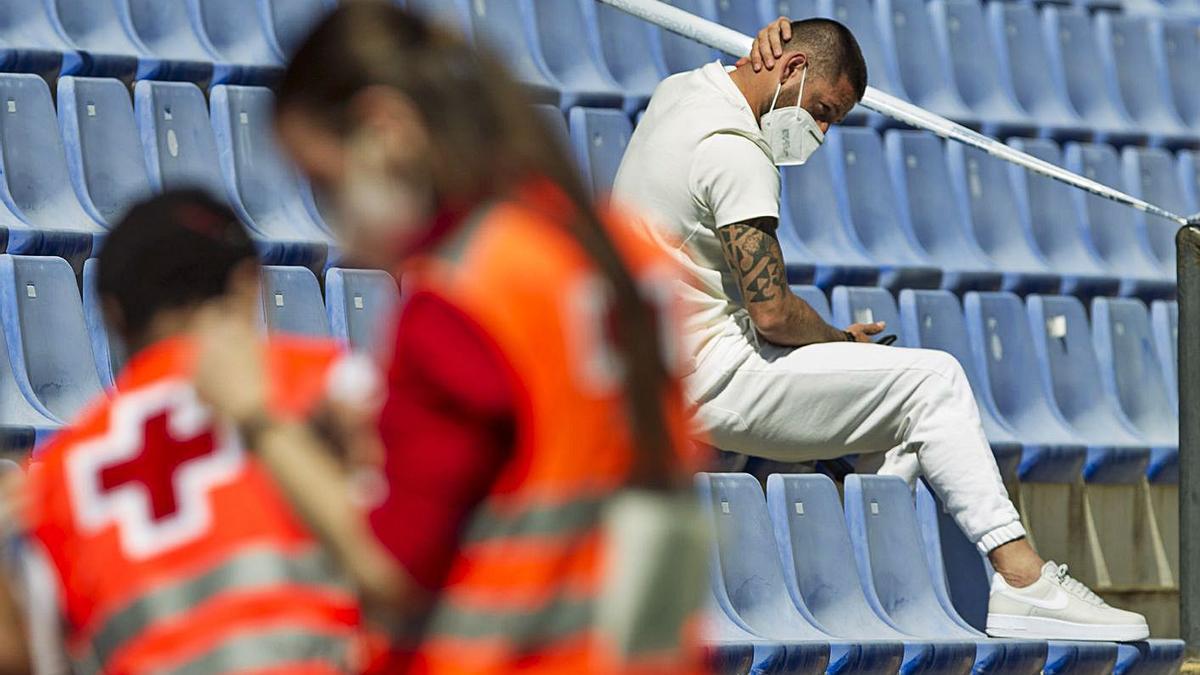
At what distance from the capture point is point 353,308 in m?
2.97

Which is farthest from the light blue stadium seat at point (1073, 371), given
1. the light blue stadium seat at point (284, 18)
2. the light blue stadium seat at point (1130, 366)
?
the light blue stadium seat at point (284, 18)

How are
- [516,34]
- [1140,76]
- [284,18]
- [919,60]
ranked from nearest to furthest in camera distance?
[284,18]
[516,34]
[919,60]
[1140,76]

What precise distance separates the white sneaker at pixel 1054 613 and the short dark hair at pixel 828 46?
77cm

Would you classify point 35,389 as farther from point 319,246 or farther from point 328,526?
point 328,526

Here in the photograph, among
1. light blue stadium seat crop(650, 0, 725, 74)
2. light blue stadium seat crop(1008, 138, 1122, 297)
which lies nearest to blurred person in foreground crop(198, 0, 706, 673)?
light blue stadium seat crop(650, 0, 725, 74)

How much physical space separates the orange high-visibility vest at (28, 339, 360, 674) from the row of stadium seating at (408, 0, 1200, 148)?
2730mm

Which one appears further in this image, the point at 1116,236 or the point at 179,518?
the point at 1116,236

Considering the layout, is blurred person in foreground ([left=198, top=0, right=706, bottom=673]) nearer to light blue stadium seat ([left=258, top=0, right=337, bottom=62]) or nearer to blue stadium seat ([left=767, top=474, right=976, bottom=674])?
blue stadium seat ([left=767, top=474, right=976, bottom=674])

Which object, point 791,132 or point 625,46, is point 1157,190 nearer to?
point 625,46

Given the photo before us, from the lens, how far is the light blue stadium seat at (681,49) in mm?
4055

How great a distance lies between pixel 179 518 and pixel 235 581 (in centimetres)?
4

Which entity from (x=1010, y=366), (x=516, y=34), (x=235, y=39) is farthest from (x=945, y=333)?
(x=235, y=39)

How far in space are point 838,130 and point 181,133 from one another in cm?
136

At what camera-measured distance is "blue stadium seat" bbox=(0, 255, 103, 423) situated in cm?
277
